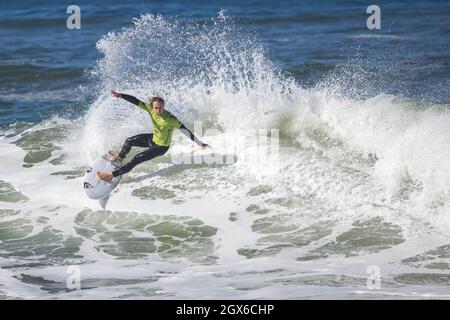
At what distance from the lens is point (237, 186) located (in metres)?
13.7

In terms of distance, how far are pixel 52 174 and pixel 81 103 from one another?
213 inches

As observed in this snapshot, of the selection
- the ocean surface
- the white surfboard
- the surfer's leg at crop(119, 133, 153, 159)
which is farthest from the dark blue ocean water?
the surfer's leg at crop(119, 133, 153, 159)

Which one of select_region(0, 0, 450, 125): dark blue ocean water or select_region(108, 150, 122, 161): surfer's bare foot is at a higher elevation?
select_region(0, 0, 450, 125): dark blue ocean water

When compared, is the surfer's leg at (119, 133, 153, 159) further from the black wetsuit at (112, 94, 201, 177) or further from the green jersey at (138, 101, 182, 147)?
the green jersey at (138, 101, 182, 147)

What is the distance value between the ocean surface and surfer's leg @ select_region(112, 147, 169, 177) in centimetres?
39

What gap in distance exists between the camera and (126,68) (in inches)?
784

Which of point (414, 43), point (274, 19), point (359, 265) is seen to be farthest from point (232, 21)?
point (359, 265)

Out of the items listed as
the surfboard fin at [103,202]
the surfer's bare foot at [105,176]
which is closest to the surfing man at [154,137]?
the surfer's bare foot at [105,176]

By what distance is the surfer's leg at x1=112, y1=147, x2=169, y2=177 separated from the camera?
44.3ft

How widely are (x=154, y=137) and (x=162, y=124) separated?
36 centimetres

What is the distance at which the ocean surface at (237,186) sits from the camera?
10.6 meters

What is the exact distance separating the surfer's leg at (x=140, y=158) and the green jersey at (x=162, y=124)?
4.6 inches

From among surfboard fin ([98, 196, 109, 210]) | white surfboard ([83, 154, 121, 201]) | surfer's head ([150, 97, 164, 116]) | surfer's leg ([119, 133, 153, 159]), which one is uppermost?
surfer's head ([150, 97, 164, 116])

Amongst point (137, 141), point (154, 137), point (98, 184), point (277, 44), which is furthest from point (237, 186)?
point (277, 44)
